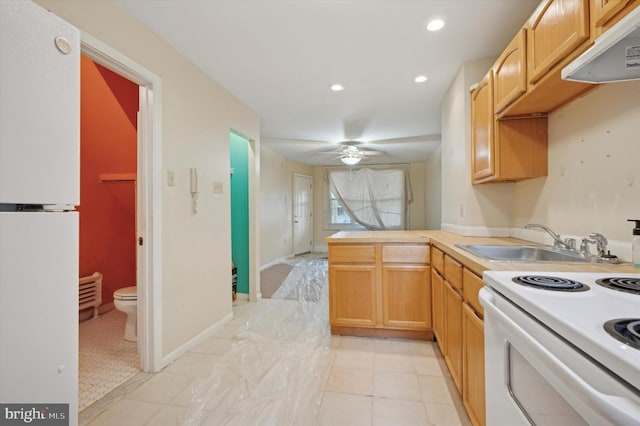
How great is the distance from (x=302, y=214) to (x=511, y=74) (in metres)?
5.45

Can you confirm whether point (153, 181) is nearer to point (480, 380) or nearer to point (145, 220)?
point (145, 220)

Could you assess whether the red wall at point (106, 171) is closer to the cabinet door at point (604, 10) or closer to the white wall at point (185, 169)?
the white wall at point (185, 169)

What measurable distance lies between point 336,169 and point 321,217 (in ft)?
4.20

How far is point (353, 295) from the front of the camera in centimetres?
240

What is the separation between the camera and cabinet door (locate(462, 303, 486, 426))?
1175 mm

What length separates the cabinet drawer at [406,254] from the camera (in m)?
2.29

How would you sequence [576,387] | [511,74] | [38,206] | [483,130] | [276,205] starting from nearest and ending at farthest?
1. [576,387]
2. [38,206]
3. [511,74]
4. [483,130]
5. [276,205]

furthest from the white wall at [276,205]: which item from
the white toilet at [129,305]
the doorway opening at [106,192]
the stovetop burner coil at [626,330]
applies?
the stovetop burner coil at [626,330]

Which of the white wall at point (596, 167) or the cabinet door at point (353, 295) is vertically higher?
the white wall at point (596, 167)

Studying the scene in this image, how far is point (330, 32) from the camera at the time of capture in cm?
192

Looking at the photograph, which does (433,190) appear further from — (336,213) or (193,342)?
(193,342)

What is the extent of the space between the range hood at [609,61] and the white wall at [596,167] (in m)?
0.31

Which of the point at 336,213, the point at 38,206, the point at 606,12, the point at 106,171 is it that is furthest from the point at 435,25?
the point at 336,213

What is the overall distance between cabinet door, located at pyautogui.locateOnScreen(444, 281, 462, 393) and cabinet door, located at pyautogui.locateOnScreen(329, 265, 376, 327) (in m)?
0.66
